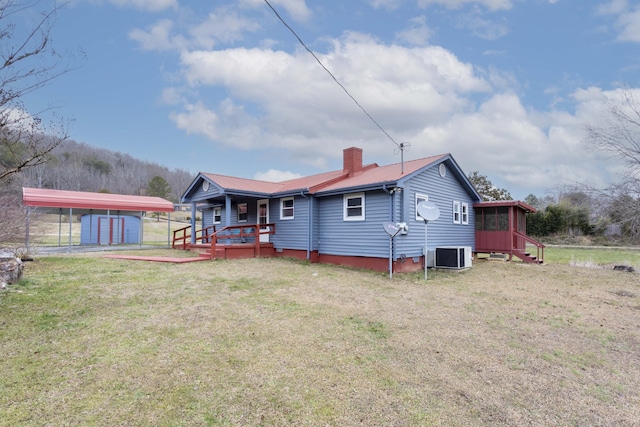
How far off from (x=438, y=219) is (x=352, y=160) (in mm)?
4471

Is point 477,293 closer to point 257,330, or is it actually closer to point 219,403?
point 257,330

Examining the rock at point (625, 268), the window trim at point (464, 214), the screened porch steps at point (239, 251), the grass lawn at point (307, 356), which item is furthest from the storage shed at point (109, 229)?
the rock at point (625, 268)

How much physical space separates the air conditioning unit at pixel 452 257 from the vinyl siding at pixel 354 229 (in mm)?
2725

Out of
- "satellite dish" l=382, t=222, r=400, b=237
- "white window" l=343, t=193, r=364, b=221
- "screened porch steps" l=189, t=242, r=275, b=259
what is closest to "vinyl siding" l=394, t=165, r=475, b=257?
"satellite dish" l=382, t=222, r=400, b=237

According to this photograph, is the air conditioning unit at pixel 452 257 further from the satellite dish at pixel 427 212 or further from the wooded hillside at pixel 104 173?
the wooded hillside at pixel 104 173

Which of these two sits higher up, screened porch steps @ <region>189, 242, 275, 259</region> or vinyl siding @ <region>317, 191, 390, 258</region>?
vinyl siding @ <region>317, 191, 390, 258</region>

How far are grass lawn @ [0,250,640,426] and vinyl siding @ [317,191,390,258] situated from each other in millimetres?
3433

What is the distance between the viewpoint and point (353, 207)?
40.5ft

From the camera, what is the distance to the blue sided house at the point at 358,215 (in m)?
11.5

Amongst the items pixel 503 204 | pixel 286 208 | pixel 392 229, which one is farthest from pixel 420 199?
pixel 286 208

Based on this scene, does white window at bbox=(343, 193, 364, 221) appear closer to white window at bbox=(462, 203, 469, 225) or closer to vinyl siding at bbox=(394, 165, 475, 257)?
vinyl siding at bbox=(394, 165, 475, 257)

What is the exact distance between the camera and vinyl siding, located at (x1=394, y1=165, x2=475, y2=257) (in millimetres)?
11570

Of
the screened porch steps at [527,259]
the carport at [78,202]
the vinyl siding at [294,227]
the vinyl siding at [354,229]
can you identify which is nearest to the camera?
the vinyl siding at [354,229]

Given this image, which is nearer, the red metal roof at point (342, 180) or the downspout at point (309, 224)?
the red metal roof at point (342, 180)
